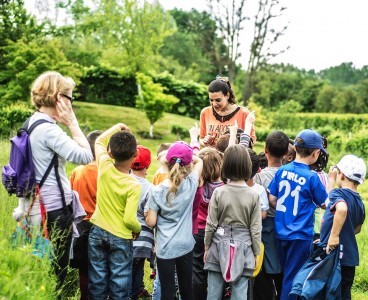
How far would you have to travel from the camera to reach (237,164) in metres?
3.88

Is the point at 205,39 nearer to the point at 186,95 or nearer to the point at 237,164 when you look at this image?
the point at 186,95

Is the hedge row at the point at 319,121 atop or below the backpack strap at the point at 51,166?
below

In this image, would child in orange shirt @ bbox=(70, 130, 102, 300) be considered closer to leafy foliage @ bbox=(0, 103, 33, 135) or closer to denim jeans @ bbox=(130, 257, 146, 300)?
denim jeans @ bbox=(130, 257, 146, 300)

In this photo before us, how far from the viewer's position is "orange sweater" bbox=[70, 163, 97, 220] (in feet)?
14.7

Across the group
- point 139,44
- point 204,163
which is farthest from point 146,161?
point 139,44

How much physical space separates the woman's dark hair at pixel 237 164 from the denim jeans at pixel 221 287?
808 millimetres

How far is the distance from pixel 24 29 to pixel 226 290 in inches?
627

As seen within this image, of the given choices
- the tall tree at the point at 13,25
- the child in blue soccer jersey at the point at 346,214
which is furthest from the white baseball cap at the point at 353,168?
the tall tree at the point at 13,25

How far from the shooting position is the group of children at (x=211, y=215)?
3932 mm

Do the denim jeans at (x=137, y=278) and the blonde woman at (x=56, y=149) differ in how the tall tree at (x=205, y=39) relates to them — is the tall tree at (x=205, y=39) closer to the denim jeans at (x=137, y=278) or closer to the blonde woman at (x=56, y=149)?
the denim jeans at (x=137, y=278)

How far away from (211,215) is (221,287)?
61cm

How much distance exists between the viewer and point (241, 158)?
3.88 metres

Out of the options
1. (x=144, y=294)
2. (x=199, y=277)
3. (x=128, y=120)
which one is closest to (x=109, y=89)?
(x=128, y=120)

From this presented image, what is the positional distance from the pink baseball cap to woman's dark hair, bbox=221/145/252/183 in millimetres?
287
